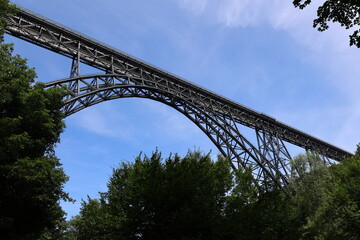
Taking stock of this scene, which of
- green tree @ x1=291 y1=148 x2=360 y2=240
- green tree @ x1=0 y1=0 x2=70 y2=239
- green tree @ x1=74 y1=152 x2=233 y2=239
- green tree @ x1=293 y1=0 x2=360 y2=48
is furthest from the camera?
green tree @ x1=291 y1=148 x2=360 y2=240

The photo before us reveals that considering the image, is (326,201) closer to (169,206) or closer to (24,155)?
(169,206)

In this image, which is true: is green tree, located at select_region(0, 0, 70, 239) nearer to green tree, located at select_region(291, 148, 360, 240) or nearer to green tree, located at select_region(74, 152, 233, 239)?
green tree, located at select_region(74, 152, 233, 239)

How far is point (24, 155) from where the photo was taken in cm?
1481

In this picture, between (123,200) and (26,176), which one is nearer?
(26,176)

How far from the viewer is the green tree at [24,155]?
1305 cm

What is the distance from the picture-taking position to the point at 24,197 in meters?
14.3

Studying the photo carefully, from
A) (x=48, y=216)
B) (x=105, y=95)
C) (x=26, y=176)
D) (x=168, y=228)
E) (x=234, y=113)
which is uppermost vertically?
(x=234, y=113)

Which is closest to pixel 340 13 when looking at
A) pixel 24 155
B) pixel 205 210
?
pixel 205 210

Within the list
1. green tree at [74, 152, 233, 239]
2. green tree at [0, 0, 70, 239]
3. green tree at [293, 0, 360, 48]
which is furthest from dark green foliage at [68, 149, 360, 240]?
green tree at [293, 0, 360, 48]

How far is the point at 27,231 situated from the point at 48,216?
122 cm

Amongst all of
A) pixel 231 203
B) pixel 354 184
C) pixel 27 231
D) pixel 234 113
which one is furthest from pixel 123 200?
pixel 234 113

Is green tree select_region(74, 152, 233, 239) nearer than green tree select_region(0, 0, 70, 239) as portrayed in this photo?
No

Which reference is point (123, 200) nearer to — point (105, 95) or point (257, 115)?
point (105, 95)

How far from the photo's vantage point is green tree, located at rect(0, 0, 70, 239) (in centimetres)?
1305
